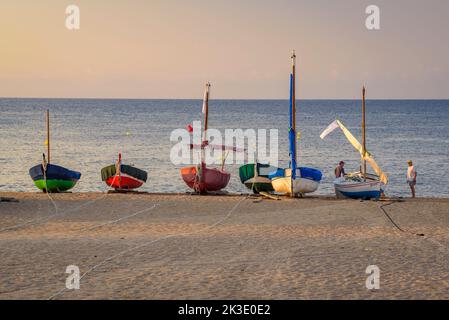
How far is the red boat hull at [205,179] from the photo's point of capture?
1243 inches

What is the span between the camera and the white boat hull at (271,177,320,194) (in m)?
29.6

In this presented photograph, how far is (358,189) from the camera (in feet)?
95.6

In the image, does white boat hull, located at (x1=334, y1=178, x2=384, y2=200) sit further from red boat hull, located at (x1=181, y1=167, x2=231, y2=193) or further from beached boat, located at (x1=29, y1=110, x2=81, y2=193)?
A: beached boat, located at (x1=29, y1=110, x2=81, y2=193)

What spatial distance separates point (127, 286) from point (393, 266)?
257 inches

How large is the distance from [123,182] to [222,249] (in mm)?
15396

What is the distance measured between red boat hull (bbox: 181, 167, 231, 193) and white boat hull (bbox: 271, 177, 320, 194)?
3126 mm

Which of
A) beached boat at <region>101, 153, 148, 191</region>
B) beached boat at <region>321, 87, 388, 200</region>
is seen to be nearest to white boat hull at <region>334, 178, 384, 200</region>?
beached boat at <region>321, 87, 388, 200</region>

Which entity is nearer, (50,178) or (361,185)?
(361,185)

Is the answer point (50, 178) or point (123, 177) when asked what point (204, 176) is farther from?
point (50, 178)

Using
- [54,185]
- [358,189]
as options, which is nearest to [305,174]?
[358,189]

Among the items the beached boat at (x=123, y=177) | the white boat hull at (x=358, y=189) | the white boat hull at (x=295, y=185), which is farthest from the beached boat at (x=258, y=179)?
the beached boat at (x=123, y=177)
